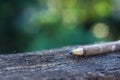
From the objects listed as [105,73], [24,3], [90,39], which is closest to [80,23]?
[90,39]

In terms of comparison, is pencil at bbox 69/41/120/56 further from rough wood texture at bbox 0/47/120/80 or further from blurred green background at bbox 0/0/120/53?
blurred green background at bbox 0/0/120/53

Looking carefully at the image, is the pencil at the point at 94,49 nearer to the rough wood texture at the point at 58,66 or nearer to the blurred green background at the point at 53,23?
the rough wood texture at the point at 58,66

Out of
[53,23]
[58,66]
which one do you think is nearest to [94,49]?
[58,66]

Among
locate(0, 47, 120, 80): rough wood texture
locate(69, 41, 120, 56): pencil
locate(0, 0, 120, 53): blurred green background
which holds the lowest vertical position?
locate(0, 47, 120, 80): rough wood texture

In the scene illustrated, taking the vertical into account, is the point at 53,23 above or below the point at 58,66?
above

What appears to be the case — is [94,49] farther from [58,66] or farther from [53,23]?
[53,23]

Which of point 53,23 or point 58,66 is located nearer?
point 58,66

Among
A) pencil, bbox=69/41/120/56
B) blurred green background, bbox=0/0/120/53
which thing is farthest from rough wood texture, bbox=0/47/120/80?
blurred green background, bbox=0/0/120/53
